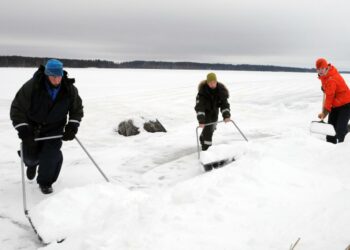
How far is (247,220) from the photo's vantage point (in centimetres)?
352

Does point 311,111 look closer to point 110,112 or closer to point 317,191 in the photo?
point 110,112

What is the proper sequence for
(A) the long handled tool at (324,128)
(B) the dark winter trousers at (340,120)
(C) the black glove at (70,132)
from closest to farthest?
(C) the black glove at (70,132) → (A) the long handled tool at (324,128) → (B) the dark winter trousers at (340,120)

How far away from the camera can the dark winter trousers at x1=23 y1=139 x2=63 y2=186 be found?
16.2 feet

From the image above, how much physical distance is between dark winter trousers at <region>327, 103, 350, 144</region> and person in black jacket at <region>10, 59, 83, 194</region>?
5025 millimetres

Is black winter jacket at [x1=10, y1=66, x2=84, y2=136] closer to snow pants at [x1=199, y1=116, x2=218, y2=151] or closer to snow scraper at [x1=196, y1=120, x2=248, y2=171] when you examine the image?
snow scraper at [x1=196, y1=120, x2=248, y2=171]

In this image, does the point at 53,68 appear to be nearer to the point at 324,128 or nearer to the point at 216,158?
the point at 216,158

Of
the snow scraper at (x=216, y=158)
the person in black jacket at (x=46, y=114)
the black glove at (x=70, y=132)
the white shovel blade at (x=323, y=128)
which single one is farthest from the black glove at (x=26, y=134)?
the white shovel blade at (x=323, y=128)

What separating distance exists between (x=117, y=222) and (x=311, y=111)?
12.6 metres

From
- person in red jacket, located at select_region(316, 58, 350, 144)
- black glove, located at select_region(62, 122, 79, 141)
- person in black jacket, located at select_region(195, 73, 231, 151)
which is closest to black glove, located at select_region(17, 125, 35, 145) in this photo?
black glove, located at select_region(62, 122, 79, 141)

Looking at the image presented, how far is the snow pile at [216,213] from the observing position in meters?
3.21

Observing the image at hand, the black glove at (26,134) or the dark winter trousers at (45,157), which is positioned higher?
the black glove at (26,134)

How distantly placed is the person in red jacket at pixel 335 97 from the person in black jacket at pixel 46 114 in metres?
4.58

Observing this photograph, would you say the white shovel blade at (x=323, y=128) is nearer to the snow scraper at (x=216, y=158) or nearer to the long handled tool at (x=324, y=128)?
the long handled tool at (x=324, y=128)

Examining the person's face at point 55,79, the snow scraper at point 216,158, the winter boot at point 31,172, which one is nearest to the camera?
the person's face at point 55,79
